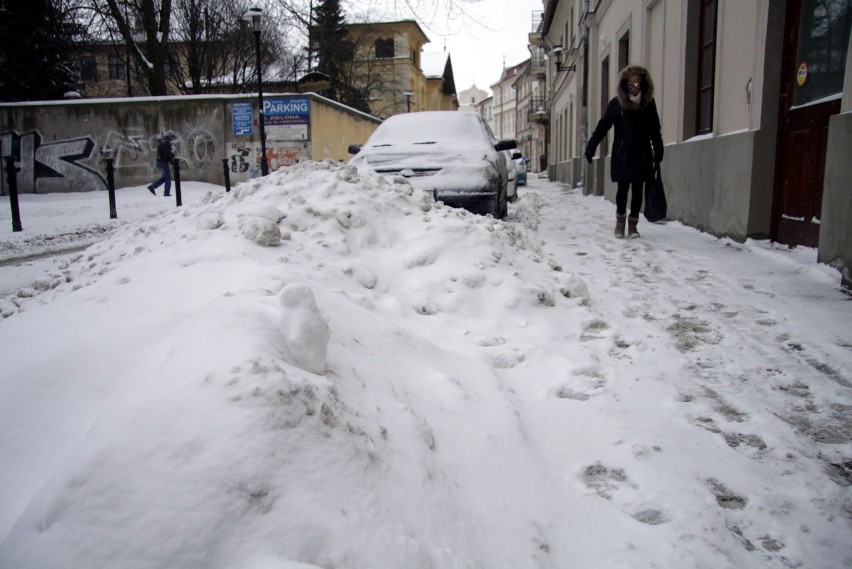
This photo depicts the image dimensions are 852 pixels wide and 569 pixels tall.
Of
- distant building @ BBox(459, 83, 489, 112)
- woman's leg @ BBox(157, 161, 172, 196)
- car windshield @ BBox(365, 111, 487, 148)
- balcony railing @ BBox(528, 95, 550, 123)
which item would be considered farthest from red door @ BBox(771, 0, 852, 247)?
distant building @ BBox(459, 83, 489, 112)

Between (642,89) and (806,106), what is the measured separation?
1.64 metres

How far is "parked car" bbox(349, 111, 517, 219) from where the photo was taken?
19.6ft

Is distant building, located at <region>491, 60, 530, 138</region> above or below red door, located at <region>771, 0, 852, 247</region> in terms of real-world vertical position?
above

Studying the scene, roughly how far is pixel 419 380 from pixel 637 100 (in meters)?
5.06

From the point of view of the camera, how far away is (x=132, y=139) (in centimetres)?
1797

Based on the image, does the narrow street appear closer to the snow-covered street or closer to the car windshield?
the snow-covered street

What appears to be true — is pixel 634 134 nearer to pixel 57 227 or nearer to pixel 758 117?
pixel 758 117

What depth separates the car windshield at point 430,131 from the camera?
7133 millimetres

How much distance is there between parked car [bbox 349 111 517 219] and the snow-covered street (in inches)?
88.7

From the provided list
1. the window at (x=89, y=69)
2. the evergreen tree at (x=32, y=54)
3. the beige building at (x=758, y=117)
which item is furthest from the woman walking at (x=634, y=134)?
the window at (x=89, y=69)

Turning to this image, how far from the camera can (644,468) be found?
193 centimetres

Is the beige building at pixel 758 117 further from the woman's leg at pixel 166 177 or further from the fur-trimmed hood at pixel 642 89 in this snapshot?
the woman's leg at pixel 166 177

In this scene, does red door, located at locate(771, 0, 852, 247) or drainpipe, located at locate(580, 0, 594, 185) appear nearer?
red door, located at locate(771, 0, 852, 247)

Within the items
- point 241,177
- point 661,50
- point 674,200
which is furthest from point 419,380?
point 241,177
